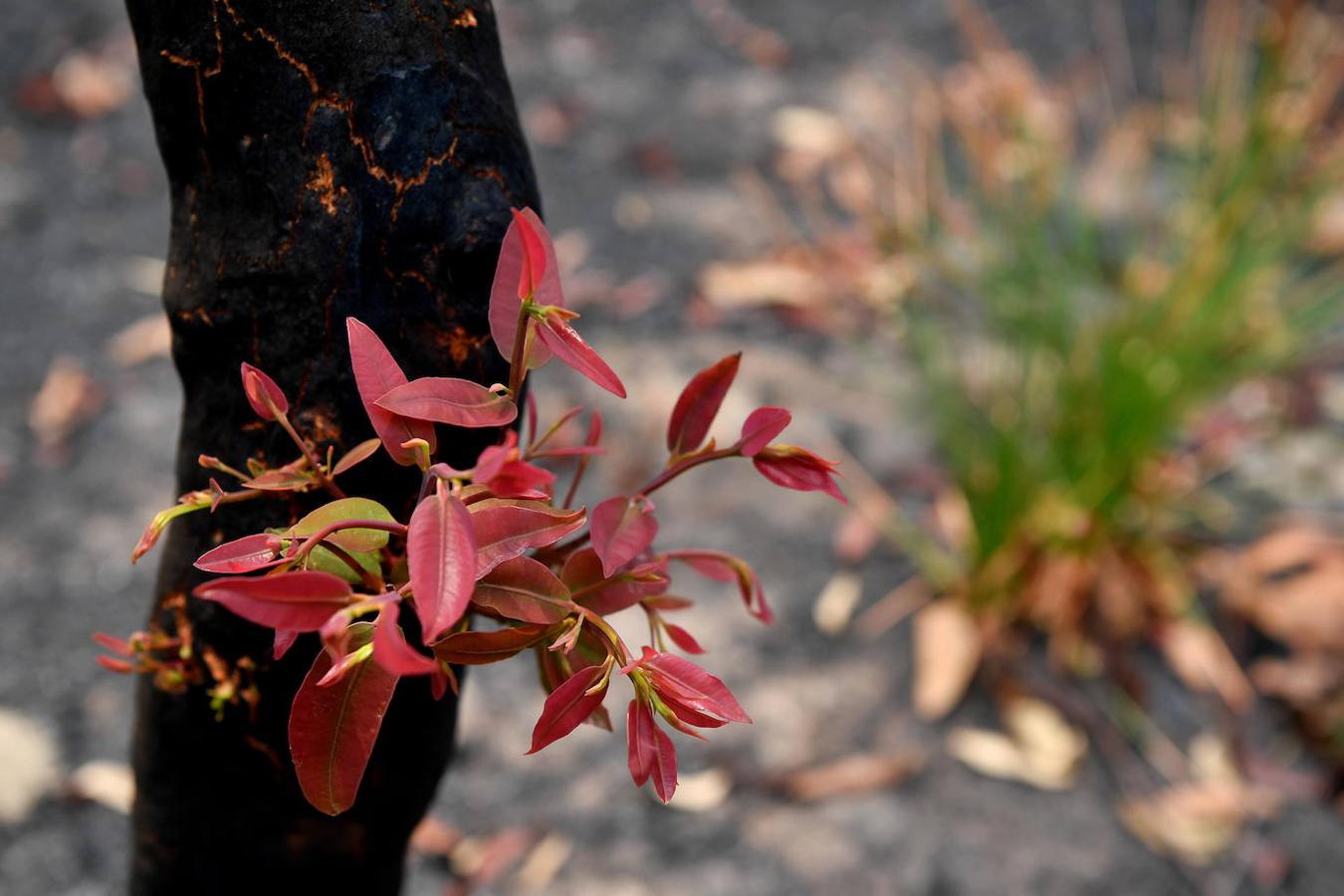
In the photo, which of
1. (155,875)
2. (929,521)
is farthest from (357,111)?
(929,521)

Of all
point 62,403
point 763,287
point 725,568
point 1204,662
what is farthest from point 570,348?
point 763,287

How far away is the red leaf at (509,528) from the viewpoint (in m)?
0.51

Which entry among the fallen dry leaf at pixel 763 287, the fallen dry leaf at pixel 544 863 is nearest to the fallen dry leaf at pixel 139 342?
the fallen dry leaf at pixel 763 287

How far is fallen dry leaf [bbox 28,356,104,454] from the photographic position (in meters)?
1.96

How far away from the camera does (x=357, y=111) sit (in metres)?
0.64

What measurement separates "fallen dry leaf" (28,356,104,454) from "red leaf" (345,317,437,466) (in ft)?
5.44

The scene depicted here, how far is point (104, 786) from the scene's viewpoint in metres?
1.43

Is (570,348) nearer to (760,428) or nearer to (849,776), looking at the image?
(760,428)

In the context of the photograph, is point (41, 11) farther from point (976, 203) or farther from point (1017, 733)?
point (1017, 733)

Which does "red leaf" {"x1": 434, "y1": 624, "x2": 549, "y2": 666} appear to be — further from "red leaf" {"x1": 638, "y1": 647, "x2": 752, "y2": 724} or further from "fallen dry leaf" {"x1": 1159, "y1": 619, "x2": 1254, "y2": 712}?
"fallen dry leaf" {"x1": 1159, "y1": 619, "x2": 1254, "y2": 712}

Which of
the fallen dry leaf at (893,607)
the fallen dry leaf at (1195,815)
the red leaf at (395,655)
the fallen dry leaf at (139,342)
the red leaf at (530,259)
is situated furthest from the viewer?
the fallen dry leaf at (139,342)

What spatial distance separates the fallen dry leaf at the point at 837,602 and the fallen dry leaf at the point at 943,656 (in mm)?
114

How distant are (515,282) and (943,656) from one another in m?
1.30

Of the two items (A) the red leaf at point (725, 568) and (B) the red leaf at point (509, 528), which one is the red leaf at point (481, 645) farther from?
(A) the red leaf at point (725, 568)
